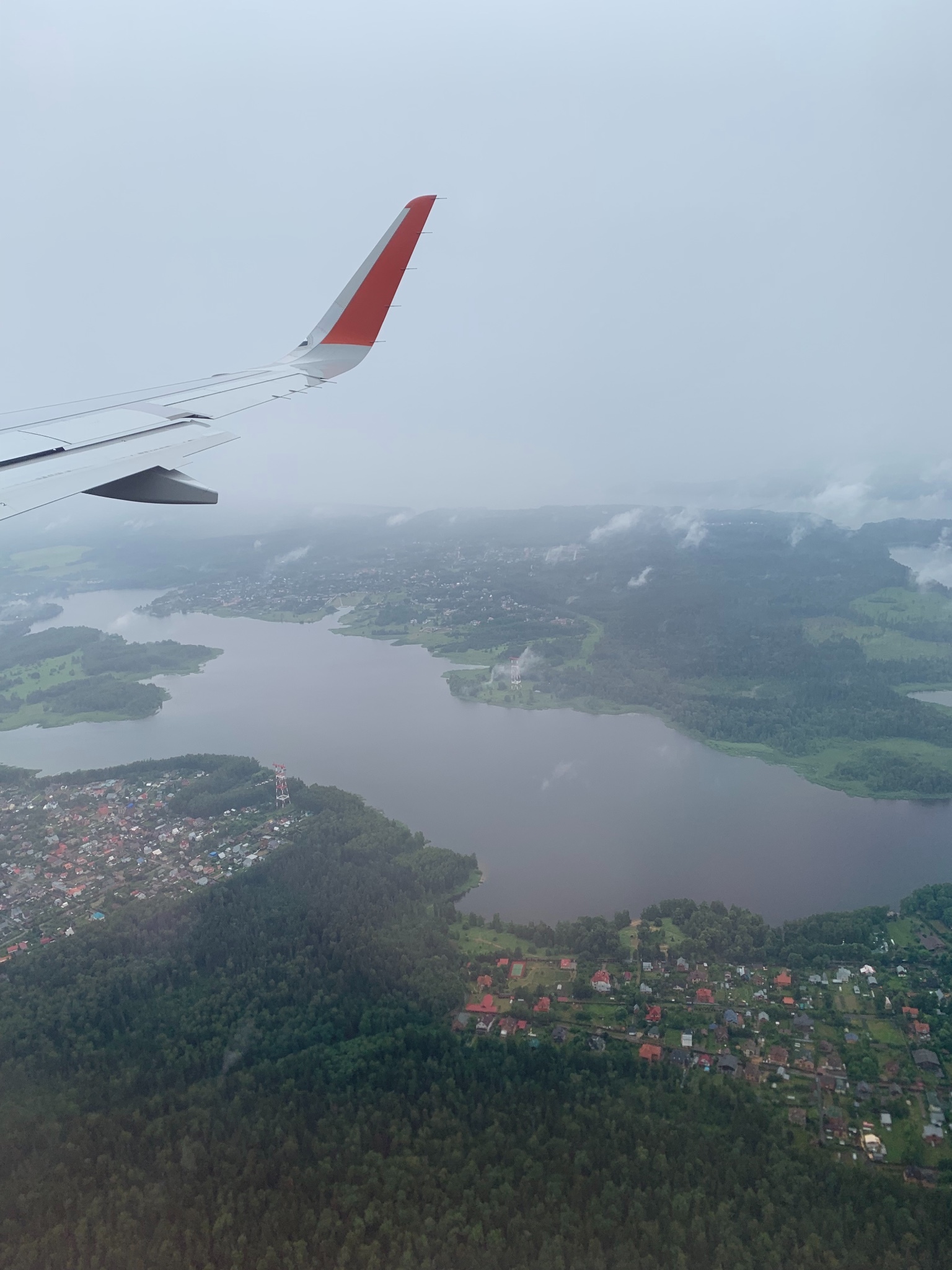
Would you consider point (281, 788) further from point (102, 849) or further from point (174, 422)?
point (174, 422)

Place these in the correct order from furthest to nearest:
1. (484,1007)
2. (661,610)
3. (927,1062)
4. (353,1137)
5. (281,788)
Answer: (661,610)
(281,788)
(484,1007)
(927,1062)
(353,1137)

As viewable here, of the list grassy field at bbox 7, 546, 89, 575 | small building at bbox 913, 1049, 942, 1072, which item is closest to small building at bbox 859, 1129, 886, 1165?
small building at bbox 913, 1049, 942, 1072

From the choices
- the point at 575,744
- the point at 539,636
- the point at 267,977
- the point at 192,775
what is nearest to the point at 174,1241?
the point at 267,977

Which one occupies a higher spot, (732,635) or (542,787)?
(542,787)

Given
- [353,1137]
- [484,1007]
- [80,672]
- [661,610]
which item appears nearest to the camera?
[353,1137]

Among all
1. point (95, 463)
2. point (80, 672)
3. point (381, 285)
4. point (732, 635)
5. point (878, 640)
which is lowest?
point (878, 640)

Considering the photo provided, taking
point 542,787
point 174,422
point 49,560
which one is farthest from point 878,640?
point 49,560

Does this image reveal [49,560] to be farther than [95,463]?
Yes

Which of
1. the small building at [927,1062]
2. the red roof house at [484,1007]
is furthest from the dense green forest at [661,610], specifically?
the red roof house at [484,1007]

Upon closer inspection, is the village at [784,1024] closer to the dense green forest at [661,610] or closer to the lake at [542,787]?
the lake at [542,787]
